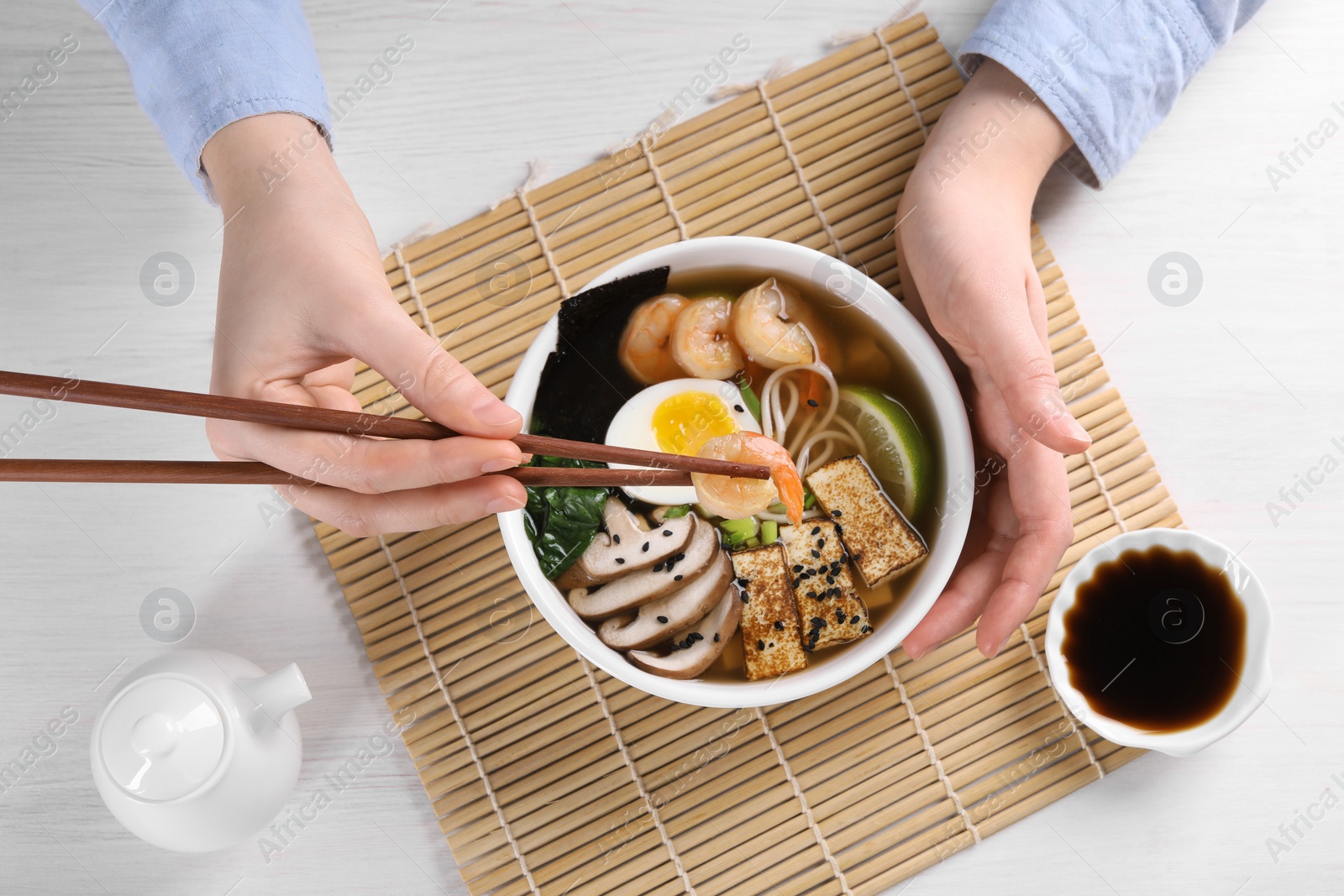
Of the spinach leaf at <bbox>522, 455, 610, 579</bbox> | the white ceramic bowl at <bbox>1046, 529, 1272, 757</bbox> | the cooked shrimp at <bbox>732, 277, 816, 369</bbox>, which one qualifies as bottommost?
the white ceramic bowl at <bbox>1046, 529, 1272, 757</bbox>

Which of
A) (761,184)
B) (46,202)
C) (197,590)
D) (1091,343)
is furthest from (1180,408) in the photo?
(46,202)

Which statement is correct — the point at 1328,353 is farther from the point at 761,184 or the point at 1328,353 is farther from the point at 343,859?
the point at 343,859

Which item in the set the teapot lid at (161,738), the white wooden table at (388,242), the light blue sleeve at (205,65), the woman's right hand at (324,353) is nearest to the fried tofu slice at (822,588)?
the woman's right hand at (324,353)

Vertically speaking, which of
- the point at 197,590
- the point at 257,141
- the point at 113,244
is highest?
the point at 113,244

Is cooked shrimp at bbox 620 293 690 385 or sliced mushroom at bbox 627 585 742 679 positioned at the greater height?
cooked shrimp at bbox 620 293 690 385

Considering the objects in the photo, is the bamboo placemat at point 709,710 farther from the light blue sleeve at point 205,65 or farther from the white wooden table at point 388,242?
the light blue sleeve at point 205,65

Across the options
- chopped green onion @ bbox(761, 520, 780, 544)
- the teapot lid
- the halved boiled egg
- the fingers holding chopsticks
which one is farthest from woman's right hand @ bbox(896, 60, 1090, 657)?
the teapot lid

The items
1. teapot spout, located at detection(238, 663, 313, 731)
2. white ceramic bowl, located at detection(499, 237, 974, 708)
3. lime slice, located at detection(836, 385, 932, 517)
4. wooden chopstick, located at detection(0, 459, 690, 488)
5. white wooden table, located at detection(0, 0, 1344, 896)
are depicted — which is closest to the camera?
wooden chopstick, located at detection(0, 459, 690, 488)

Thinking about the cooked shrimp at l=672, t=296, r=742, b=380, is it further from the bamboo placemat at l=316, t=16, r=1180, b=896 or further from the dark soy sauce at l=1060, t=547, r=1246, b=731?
the dark soy sauce at l=1060, t=547, r=1246, b=731

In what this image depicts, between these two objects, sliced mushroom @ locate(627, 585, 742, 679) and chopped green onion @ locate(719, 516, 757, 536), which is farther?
chopped green onion @ locate(719, 516, 757, 536)
